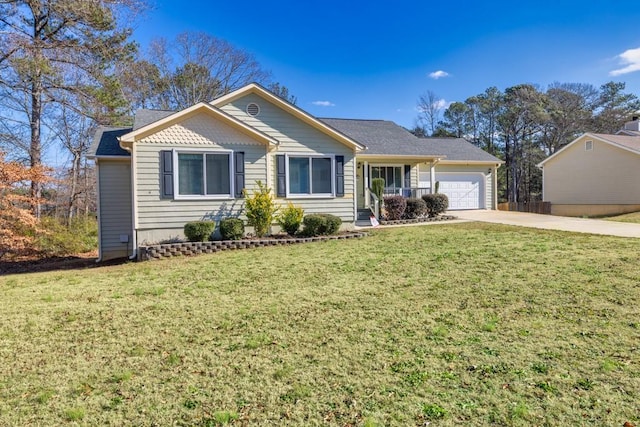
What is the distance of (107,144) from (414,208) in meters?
11.5

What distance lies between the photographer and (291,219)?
11109mm

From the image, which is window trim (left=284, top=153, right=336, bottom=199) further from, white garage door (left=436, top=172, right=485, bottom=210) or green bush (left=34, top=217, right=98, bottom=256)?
white garage door (left=436, top=172, right=485, bottom=210)

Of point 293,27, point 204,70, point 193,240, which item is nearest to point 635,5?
point 293,27

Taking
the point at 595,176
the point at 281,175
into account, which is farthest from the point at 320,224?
the point at 595,176

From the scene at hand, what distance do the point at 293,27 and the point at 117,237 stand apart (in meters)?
15.0

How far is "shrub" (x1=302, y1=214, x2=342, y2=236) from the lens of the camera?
11.2 meters

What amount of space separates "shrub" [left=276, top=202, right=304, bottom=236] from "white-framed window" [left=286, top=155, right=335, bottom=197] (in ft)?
2.80

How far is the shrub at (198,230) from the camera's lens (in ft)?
33.0

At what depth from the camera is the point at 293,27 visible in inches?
811

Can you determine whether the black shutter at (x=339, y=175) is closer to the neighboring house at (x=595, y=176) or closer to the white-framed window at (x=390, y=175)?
the white-framed window at (x=390, y=175)

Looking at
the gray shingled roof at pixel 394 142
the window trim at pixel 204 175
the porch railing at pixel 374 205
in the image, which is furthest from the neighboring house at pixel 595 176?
the window trim at pixel 204 175

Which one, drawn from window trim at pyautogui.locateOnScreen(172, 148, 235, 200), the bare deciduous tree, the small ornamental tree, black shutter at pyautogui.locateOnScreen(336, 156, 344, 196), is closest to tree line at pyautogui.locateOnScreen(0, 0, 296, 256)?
the small ornamental tree

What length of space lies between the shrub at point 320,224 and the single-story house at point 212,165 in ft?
2.49

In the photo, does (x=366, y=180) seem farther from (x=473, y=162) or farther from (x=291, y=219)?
(x=473, y=162)
